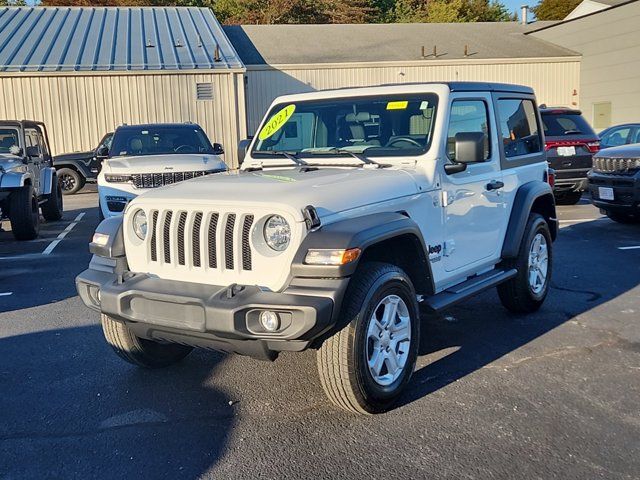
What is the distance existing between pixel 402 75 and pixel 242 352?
23.7 m

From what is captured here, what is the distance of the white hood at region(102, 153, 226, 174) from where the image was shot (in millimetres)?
9023

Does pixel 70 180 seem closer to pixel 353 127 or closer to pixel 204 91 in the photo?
pixel 204 91

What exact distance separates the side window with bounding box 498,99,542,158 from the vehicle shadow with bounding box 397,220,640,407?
1.45 metres

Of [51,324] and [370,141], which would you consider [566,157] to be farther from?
[51,324]

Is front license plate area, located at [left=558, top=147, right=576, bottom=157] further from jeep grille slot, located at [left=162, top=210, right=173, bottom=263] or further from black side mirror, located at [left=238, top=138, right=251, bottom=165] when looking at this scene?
jeep grille slot, located at [left=162, top=210, right=173, bottom=263]

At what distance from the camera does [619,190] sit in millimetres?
9633

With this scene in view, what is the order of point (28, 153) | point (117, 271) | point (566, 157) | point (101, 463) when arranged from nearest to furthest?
point (101, 463) < point (117, 271) < point (28, 153) < point (566, 157)

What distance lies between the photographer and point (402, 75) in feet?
84.5

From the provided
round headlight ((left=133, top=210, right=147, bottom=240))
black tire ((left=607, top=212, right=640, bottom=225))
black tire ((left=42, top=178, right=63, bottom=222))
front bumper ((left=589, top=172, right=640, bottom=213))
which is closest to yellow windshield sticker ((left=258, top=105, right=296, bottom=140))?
round headlight ((left=133, top=210, right=147, bottom=240))

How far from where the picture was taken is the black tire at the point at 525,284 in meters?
5.50

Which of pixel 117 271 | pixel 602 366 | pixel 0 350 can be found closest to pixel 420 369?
pixel 602 366

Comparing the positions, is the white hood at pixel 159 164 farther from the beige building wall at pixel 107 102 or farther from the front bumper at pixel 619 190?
the beige building wall at pixel 107 102

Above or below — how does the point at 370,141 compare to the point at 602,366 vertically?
above

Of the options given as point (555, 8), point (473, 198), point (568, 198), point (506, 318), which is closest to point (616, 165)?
point (568, 198)
